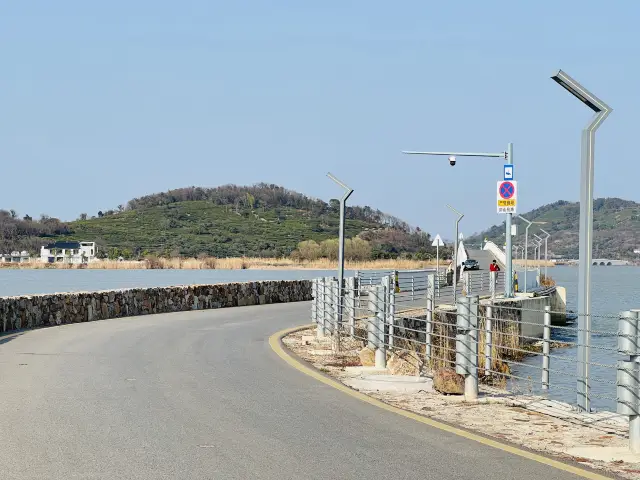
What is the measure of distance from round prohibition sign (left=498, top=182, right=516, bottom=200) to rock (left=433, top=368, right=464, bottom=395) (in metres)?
22.8

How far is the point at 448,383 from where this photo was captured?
13133 millimetres

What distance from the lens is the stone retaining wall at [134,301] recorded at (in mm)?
24020

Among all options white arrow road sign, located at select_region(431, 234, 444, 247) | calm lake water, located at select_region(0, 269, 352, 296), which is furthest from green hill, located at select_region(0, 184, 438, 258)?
white arrow road sign, located at select_region(431, 234, 444, 247)

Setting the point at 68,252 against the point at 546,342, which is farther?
the point at 68,252

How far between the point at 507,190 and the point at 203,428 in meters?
27.3

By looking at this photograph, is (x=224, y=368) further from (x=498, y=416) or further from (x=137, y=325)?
(x=137, y=325)

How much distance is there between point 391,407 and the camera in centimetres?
1159

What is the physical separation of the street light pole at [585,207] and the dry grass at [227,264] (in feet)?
283

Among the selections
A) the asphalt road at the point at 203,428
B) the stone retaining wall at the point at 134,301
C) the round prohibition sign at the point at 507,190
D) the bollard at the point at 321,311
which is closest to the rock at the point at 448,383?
the asphalt road at the point at 203,428

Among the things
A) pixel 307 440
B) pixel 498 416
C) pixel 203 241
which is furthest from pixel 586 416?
pixel 203 241

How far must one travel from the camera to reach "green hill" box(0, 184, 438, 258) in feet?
496

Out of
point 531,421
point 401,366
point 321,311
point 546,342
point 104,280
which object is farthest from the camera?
point 104,280

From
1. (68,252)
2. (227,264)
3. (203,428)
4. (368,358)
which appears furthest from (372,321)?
(68,252)

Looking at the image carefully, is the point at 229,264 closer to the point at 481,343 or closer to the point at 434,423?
the point at 481,343
